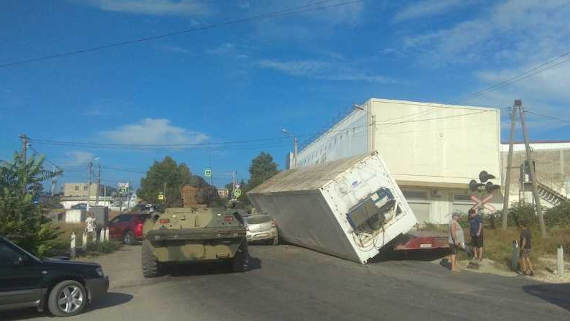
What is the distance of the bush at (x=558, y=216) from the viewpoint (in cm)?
2830

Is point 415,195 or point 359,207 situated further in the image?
point 415,195

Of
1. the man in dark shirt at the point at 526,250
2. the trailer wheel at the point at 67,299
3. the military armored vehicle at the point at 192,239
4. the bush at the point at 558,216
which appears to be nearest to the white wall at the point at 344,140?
the bush at the point at 558,216

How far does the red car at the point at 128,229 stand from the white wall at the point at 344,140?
45.0 feet

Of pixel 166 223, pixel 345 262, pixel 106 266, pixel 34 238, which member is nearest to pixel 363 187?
pixel 345 262

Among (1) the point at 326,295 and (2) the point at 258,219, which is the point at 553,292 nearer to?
(1) the point at 326,295

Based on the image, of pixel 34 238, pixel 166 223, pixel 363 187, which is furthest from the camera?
pixel 363 187

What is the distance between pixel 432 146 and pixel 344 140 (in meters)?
6.85

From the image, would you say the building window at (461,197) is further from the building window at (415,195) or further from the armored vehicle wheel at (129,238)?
the armored vehicle wheel at (129,238)

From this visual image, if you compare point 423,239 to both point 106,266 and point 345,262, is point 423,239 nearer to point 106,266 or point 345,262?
point 345,262

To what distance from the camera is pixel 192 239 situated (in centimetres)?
1353

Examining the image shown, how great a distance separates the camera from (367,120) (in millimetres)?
33906

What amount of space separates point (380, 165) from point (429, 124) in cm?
1885

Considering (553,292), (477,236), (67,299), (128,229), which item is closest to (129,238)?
(128,229)

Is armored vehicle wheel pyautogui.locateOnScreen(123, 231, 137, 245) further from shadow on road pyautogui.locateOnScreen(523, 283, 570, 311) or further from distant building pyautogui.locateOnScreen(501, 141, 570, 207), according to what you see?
distant building pyautogui.locateOnScreen(501, 141, 570, 207)
